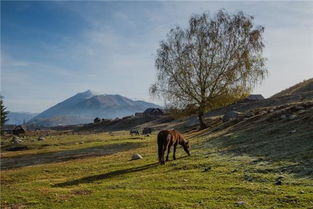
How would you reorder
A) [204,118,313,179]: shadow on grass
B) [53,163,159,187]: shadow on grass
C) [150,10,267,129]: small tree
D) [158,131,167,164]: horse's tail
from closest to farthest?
[204,118,313,179]: shadow on grass, [53,163,159,187]: shadow on grass, [158,131,167,164]: horse's tail, [150,10,267,129]: small tree

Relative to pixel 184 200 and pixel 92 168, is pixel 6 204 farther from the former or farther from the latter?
pixel 92 168

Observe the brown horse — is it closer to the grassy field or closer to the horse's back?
the horse's back

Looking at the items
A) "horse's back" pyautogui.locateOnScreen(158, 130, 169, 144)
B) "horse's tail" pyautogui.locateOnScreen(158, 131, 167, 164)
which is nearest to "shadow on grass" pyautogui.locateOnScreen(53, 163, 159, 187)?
"horse's tail" pyautogui.locateOnScreen(158, 131, 167, 164)

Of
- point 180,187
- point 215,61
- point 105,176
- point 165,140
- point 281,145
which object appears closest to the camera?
point 180,187

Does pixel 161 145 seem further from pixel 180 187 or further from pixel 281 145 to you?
pixel 281 145

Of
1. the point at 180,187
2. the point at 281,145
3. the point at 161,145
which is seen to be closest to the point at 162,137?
the point at 161,145

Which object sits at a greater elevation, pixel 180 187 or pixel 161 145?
pixel 161 145

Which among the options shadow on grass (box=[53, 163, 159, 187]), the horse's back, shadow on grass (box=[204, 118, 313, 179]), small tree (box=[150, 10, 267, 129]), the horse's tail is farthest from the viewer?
small tree (box=[150, 10, 267, 129])

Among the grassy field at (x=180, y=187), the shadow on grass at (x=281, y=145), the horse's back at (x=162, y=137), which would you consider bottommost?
the grassy field at (x=180, y=187)

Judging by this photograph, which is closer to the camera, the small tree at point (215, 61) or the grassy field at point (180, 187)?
the grassy field at point (180, 187)

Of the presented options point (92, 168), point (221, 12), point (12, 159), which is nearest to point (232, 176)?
point (92, 168)

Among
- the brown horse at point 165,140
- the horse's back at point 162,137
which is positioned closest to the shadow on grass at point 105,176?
the brown horse at point 165,140

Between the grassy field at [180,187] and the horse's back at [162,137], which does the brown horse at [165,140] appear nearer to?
the horse's back at [162,137]

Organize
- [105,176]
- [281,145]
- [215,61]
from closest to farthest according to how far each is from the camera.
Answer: [105,176], [281,145], [215,61]
